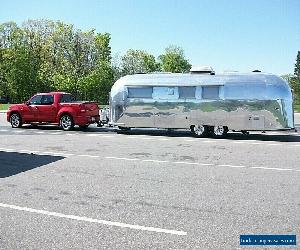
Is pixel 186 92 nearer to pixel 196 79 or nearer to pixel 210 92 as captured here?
pixel 196 79

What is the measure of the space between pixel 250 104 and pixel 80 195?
9738 millimetres

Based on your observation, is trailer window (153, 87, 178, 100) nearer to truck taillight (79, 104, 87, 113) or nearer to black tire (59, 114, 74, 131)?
truck taillight (79, 104, 87, 113)

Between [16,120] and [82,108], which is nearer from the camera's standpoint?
[82,108]

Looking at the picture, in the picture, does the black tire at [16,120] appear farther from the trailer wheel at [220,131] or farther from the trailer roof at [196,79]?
the trailer wheel at [220,131]

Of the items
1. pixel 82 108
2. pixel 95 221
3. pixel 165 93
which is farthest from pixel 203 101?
pixel 95 221

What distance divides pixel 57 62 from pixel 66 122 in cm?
3898

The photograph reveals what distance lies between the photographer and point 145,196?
625 centimetres

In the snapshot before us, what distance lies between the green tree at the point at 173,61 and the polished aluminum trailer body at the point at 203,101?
5663 centimetres

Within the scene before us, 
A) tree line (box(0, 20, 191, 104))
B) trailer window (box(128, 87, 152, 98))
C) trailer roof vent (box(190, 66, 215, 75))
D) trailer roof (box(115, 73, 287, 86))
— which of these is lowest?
trailer window (box(128, 87, 152, 98))

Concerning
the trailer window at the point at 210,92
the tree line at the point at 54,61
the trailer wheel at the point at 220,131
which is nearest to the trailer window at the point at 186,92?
the trailer window at the point at 210,92

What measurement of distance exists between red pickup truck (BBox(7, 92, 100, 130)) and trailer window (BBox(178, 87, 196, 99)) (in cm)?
516

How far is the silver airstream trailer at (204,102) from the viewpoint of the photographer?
551 inches

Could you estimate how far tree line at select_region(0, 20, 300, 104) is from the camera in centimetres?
5028

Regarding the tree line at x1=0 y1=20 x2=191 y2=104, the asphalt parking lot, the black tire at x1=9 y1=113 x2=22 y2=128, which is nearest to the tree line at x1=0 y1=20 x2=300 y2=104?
the tree line at x1=0 y1=20 x2=191 y2=104
